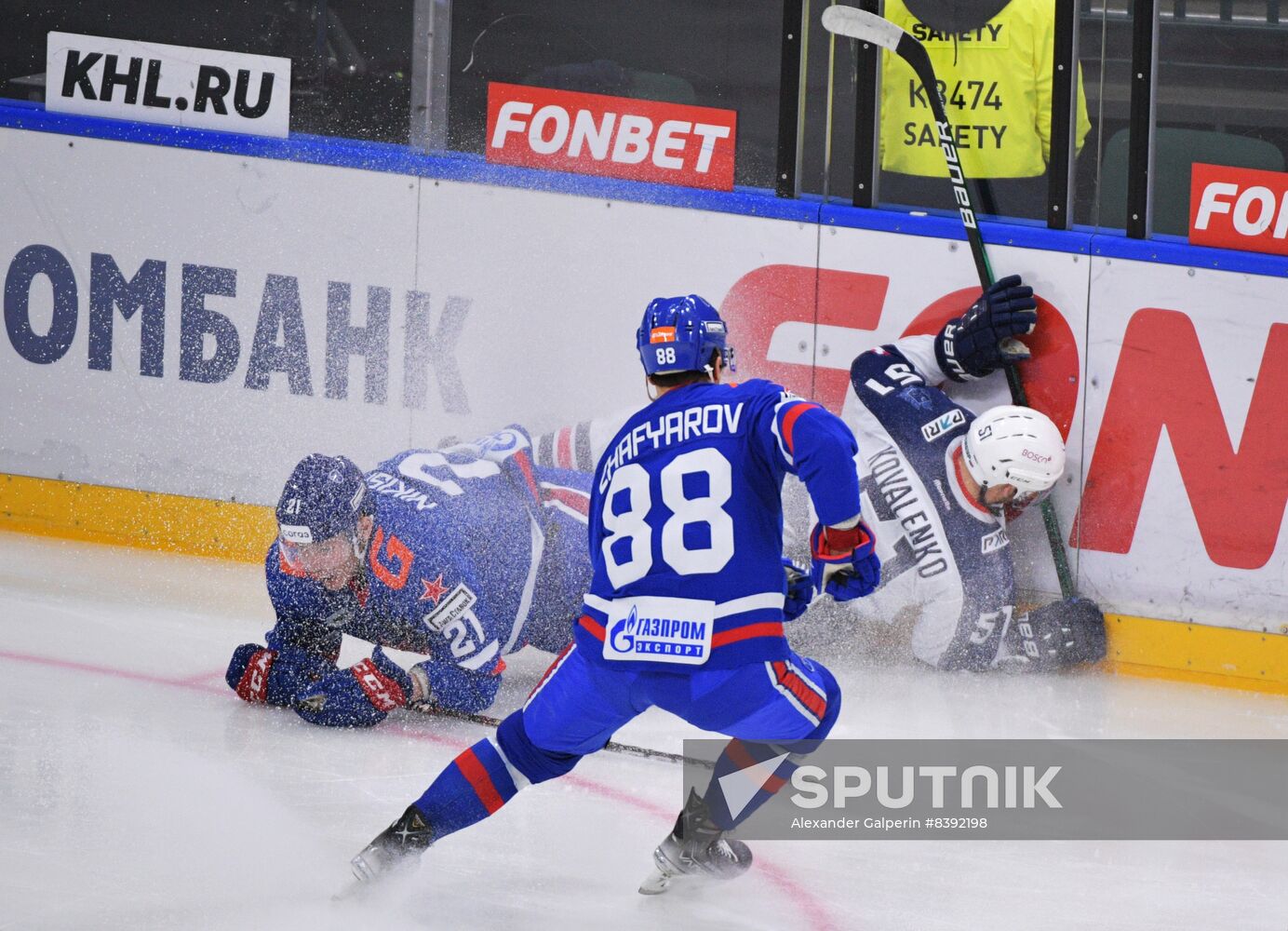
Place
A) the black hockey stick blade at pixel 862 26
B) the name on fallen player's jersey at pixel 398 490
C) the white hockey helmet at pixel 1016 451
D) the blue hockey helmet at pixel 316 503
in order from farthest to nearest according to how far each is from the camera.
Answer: the black hockey stick blade at pixel 862 26 → the white hockey helmet at pixel 1016 451 → the name on fallen player's jersey at pixel 398 490 → the blue hockey helmet at pixel 316 503

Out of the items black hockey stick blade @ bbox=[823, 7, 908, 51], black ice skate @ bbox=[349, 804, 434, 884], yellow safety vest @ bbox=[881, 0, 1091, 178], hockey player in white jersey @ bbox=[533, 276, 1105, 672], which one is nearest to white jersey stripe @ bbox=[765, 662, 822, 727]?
black ice skate @ bbox=[349, 804, 434, 884]

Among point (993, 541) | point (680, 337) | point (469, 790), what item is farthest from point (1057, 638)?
point (469, 790)

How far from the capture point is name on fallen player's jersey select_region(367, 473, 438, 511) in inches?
186

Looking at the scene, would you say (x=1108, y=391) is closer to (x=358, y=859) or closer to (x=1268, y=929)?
(x=1268, y=929)

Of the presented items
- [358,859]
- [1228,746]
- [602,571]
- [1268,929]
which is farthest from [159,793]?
[1228,746]

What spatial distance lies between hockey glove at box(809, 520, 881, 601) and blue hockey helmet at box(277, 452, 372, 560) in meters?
1.36

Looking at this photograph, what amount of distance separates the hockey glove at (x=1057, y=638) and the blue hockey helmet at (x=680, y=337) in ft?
7.00

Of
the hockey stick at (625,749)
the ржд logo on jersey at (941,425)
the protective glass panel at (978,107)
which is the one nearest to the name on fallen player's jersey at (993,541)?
the ржд logo on jersey at (941,425)

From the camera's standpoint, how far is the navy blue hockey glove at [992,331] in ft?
17.2

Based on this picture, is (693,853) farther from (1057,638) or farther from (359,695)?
(1057,638)

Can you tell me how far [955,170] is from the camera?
5.42m

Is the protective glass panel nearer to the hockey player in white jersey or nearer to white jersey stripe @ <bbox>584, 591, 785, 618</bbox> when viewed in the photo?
the hockey player in white jersey

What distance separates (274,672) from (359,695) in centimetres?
28

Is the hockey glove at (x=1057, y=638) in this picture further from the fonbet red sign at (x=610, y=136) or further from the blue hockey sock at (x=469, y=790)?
the blue hockey sock at (x=469, y=790)
